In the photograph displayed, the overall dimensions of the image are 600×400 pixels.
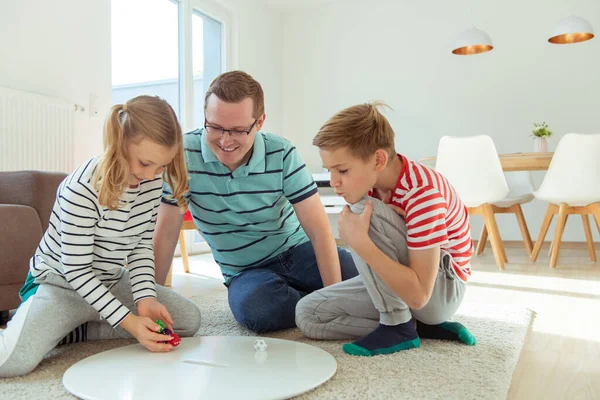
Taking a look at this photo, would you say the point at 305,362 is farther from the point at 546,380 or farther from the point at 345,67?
the point at 345,67

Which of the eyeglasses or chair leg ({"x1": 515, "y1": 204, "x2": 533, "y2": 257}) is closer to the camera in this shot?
the eyeglasses

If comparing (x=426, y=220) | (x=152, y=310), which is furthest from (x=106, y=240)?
(x=426, y=220)

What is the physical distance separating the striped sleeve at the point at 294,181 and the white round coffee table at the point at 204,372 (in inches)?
18.2

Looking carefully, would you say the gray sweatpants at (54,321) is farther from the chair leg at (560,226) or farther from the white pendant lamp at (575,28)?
the white pendant lamp at (575,28)

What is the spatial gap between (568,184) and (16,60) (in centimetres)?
330

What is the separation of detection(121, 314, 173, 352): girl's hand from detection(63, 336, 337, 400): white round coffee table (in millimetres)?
21

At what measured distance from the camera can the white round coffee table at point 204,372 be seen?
1.05m

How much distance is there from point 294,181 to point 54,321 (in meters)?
0.75

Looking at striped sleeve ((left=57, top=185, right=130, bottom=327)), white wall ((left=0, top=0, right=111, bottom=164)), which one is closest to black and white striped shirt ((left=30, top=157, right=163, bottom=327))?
striped sleeve ((left=57, top=185, right=130, bottom=327))

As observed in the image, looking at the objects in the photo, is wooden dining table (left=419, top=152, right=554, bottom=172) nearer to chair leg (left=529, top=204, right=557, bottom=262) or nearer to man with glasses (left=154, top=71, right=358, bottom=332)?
chair leg (left=529, top=204, right=557, bottom=262)

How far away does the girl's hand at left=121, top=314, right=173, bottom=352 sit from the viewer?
129 cm

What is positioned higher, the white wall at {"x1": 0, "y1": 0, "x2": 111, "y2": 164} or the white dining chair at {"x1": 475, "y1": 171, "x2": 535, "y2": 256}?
the white wall at {"x1": 0, "y1": 0, "x2": 111, "y2": 164}

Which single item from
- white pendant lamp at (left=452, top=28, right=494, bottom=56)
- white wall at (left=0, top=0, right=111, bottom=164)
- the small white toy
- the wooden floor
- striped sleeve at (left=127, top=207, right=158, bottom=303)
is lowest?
the wooden floor

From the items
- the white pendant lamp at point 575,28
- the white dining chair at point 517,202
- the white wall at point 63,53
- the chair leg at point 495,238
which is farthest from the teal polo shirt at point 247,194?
the white pendant lamp at point 575,28
